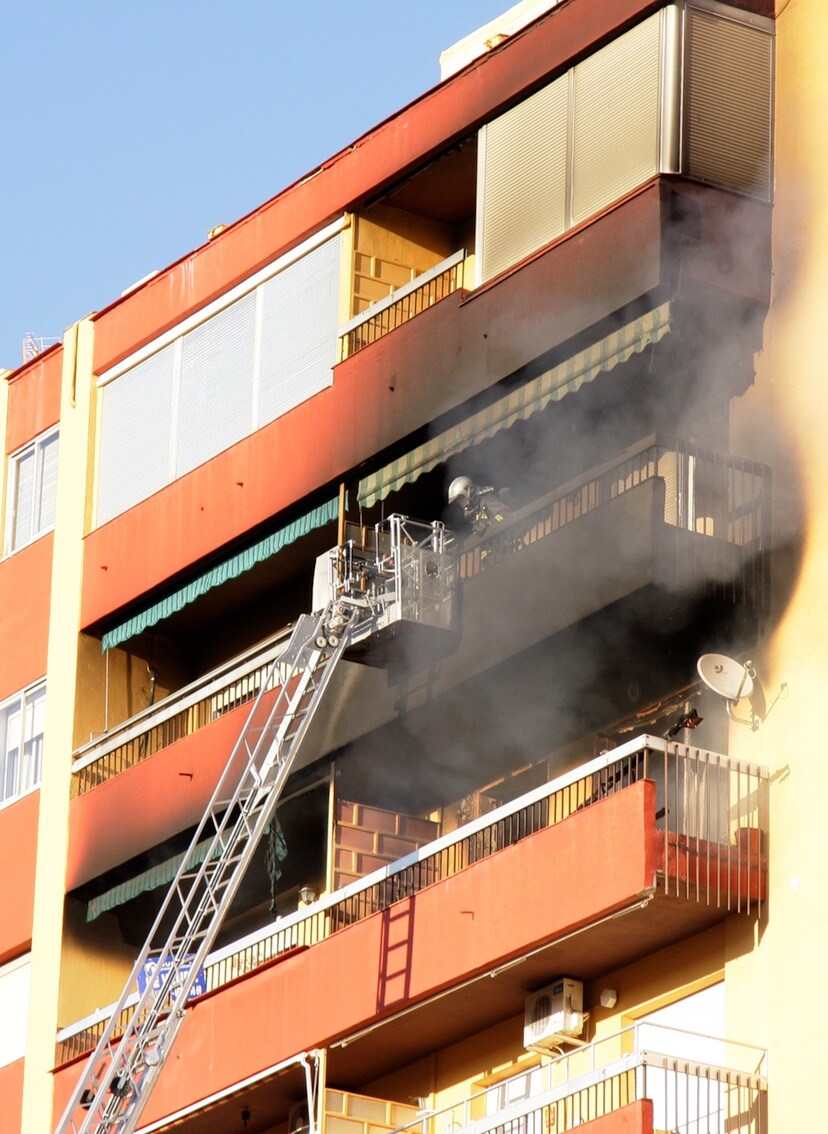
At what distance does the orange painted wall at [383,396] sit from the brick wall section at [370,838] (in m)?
3.27

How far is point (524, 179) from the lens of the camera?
25.7 metres

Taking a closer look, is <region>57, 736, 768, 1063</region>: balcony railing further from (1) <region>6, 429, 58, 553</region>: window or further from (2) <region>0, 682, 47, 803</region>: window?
(1) <region>6, 429, 58, 553</region>: window

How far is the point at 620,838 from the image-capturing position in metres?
22.3

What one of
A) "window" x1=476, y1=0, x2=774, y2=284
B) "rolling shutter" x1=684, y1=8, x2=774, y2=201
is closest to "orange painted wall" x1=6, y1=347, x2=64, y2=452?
"window" x1=476, y1=0, x2=774, y2=284

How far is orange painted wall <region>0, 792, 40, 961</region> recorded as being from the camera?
3059cm

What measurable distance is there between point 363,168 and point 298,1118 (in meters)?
9.55

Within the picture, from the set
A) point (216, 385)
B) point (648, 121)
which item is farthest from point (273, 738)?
point (648, 121)

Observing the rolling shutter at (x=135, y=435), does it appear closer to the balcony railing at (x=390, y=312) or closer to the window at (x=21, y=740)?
the window at (x=21, y=740)

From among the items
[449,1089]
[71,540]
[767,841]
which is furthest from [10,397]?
[767,841]

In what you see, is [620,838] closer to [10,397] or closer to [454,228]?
[454,228]

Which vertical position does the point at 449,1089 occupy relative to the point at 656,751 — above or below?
below

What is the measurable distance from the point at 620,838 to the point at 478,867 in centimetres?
197

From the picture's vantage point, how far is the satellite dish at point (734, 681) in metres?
22.6

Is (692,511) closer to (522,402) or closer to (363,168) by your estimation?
(522,402)
